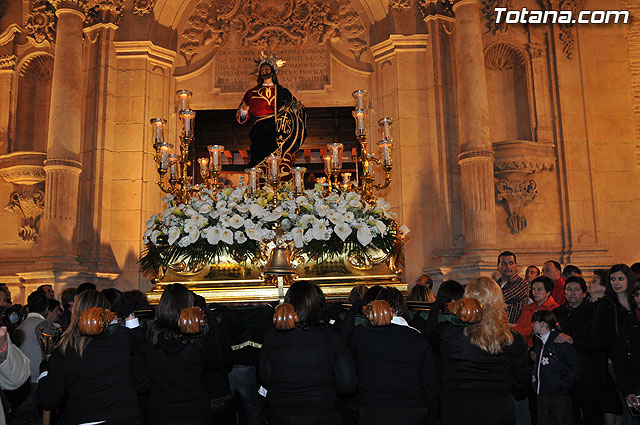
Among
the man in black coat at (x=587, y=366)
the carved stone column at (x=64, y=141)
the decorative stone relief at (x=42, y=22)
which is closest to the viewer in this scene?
the man in black coat at (x=587, y=366)

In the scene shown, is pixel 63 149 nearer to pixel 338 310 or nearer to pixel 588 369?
pixel 338 310

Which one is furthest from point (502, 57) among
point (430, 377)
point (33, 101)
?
point (430, 377)

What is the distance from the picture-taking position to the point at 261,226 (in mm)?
5949

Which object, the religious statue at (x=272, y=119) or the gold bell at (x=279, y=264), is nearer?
the gold bell at (x=279, y=264)

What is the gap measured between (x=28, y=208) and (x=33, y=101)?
2522 millimetres

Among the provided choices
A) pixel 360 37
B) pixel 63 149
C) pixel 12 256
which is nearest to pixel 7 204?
pixel 12 256

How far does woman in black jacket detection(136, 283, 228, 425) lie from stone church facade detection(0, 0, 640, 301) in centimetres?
749

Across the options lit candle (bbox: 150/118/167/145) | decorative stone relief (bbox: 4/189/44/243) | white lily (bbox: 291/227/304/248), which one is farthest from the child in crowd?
decorative stone relief (bbox: 4/189/44/243)

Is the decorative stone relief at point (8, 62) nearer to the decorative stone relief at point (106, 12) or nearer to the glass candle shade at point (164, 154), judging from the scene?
the decorative stone relief at point (106, 12)

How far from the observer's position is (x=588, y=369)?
18.5 ft

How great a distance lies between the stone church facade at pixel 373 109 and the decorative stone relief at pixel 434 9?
27 mm

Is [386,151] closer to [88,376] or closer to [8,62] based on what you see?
[88,376]

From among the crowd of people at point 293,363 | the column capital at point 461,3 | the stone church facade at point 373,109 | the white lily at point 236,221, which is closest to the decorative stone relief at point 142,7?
the stone church facade at point 373,109

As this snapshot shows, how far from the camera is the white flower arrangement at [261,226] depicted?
19.0 ft
